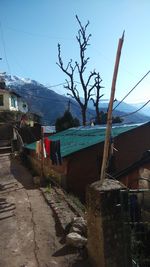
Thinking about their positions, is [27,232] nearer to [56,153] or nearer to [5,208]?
[5,208]

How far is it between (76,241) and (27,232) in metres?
1.82

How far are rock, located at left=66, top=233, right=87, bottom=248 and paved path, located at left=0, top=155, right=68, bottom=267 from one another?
291mm

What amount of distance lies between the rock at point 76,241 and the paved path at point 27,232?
29 cm

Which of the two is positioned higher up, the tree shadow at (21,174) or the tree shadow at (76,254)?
the tree shadow at (76,254)

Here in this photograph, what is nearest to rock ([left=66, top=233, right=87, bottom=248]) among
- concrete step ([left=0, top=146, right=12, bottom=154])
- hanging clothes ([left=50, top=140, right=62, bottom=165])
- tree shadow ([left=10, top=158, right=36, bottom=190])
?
hanging clothes ([left=50, top=140, right=62, bottom=165])

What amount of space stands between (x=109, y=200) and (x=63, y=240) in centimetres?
252

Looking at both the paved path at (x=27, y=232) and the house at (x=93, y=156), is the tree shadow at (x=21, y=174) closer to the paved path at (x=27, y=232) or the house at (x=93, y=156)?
the paved path at (x=27, y=232)

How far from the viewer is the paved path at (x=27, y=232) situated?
611 cm

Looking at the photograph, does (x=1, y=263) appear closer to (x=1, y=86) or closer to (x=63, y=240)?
(x=63, y=240)

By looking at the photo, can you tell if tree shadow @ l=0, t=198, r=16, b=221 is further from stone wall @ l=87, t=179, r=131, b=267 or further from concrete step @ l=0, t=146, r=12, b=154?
concrete step @ l=0, t=146, r=12, b=154

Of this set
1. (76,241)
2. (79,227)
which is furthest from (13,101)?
(76,241)

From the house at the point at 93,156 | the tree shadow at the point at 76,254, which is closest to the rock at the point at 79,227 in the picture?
the tree shadow at the point at 76,254

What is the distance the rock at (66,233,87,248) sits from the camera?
6367mm

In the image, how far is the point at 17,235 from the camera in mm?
7492
